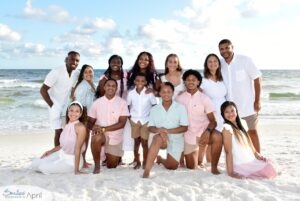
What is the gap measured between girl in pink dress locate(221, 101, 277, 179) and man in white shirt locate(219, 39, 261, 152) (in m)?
0.76

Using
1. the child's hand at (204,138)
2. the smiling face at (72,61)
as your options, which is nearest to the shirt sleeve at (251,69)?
the child's hand at (204,138)

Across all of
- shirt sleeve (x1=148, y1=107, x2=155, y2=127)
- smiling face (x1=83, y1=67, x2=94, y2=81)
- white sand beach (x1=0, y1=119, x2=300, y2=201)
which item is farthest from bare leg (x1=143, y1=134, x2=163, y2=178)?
smiling face (x1=83, y1=67, x2=94, y2=81)

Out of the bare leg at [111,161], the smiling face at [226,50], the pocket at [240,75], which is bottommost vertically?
the bare leg at [111,161]

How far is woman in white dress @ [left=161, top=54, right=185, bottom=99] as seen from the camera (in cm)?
570

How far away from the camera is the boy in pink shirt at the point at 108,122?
542 centimetres

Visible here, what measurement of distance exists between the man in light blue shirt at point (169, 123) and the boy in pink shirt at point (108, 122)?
0.50m

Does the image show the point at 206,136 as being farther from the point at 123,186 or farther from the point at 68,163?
the point at 68,163

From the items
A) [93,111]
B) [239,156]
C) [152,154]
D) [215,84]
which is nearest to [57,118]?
[93,111]

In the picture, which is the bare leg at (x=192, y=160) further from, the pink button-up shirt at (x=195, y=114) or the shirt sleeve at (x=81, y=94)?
the shirt sleeve at (x=81, y=94)

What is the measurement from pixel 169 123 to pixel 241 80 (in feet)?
4.65

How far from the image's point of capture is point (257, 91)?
19.5ft

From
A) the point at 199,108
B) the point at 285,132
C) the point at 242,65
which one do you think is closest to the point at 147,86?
the point at 199,108

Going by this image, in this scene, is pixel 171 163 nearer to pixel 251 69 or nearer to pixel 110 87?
pixel 110 87

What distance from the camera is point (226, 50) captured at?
5.74 m
